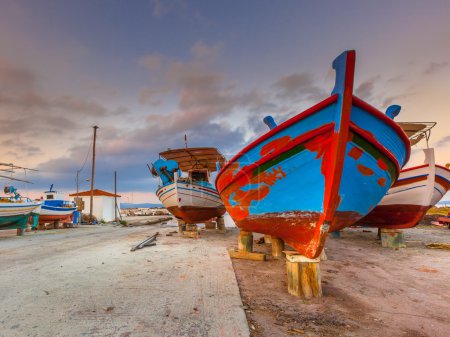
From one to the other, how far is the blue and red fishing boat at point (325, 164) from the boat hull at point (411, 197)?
3525 millimetres

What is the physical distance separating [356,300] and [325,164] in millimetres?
1733

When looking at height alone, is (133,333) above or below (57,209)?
Answer: below

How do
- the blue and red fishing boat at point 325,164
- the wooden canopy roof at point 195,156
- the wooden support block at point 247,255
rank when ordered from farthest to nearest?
the wooden canopy roof at point 195,156, the wooden support block at point 247,255, the blue and red fishing boat at point 325,164

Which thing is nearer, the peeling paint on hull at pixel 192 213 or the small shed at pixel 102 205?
the peeling paint on hull at pixel 192 213

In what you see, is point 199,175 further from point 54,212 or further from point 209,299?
point 54,212

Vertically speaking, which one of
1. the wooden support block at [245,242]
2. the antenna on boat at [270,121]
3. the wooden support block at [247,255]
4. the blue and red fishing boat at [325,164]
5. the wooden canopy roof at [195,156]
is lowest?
the wooden support block at [247,255]

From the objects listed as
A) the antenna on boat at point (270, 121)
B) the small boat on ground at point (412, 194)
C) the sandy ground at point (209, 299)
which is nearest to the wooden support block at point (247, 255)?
the sandy ground at point (209, 299)

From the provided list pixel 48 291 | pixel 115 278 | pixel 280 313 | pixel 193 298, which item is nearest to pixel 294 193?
pixel 280 313

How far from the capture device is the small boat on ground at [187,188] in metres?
9.45

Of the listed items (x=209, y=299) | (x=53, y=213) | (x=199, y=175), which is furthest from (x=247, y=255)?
(x=53, y=213)

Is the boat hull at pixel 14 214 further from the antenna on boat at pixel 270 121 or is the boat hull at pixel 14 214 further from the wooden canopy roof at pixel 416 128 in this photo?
the wooden canopy roof at pixel 416 128

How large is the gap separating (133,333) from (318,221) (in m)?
2.43

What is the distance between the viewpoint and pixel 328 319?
238 cm

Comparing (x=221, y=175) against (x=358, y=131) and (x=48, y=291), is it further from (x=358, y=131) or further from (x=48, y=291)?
(x=48, y=291)
